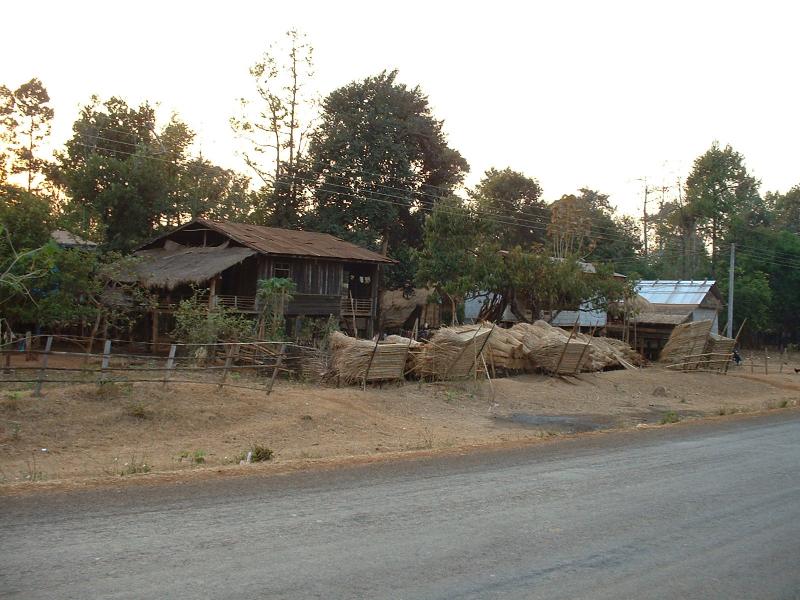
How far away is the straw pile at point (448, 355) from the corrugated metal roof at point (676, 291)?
82.3 feet

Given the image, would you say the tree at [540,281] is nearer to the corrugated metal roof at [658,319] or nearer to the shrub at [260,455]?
the corrugated metal roof at [658,319]

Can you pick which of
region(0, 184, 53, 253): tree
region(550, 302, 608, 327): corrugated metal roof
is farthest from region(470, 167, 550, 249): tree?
region(0, 184, 53, 253): tree

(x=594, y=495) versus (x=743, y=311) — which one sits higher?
(x=743, y=311)

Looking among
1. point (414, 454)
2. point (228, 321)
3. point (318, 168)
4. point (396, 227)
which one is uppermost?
point (318, 168)

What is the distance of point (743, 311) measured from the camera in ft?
159

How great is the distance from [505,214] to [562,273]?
2316 cm

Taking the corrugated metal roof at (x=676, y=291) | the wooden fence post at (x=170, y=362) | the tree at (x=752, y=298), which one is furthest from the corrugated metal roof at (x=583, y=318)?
the wooden fence post at (x=170, y=362)

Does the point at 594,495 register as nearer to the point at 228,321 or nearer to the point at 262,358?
the point at 262,358

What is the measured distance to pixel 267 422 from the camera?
14.3 m

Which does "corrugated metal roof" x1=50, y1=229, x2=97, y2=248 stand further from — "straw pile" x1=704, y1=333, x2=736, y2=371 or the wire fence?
"straw pile" x1=704, y1=333, x2=736, y2=371

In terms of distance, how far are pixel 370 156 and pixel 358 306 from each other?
9372mm

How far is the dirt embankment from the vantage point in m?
11.4

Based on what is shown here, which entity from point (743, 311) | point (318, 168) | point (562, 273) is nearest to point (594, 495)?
point (562, 273)

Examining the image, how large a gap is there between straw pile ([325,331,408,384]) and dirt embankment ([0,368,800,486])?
486 millimetres
